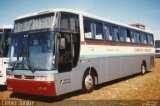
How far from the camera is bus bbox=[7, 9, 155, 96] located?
8648 millimetres

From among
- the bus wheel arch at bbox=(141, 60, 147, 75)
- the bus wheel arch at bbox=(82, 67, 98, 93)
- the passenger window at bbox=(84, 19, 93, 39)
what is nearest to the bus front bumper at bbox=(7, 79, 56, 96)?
the bus wheel arch at bbox=(82, 67, 98, 93)

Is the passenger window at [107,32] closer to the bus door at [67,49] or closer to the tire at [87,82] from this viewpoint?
the tire at [87,82]

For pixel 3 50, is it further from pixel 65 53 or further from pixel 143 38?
pixel 143 38

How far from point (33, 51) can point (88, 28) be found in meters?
2.96

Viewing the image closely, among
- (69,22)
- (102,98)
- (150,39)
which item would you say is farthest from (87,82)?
(150,39)

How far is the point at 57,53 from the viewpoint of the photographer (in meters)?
8.62

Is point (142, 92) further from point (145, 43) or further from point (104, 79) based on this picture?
point (145, 43)

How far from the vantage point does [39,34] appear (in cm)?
895

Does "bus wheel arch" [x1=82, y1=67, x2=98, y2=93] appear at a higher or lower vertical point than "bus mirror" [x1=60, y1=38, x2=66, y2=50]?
lower

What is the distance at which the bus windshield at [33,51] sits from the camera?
8.59 m

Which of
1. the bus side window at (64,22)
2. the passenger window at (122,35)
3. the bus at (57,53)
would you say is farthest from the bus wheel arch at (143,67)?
the bus side window at (64,22)

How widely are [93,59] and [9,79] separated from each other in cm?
376

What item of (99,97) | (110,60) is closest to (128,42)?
(110,60)

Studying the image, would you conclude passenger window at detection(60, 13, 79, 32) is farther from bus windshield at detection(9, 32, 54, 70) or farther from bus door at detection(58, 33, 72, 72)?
bus windshield at detection(9, 32, 54, 70)
